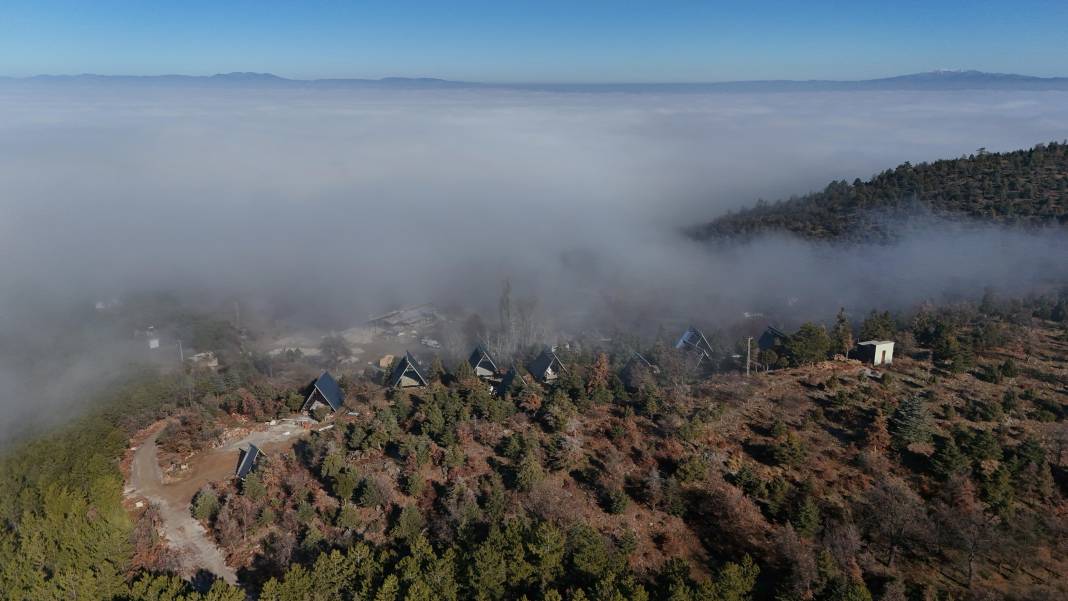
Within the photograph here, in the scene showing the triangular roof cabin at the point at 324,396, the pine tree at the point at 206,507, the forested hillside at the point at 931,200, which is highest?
the forested hillside at the point at 931,200

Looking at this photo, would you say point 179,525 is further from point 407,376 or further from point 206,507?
point 407,376

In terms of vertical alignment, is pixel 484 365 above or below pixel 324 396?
below

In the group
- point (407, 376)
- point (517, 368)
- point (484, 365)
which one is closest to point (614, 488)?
point (517, 368)

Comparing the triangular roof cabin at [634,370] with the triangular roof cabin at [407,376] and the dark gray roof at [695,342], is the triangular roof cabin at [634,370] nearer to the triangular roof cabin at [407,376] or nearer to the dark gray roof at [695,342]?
the dark gray roof at [695,342]

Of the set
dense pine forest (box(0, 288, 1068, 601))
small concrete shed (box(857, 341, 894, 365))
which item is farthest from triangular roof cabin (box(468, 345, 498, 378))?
small concrete shed (box(857, 341, 894, 365))

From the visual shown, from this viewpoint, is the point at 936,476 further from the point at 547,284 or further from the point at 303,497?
the point at 547,284

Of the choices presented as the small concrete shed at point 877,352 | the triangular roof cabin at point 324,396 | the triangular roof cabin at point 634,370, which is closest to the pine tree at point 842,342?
the small concrete shed at point 877,352
